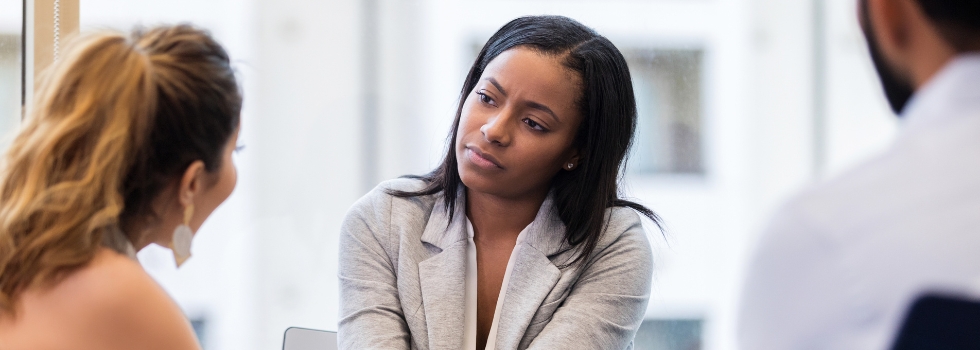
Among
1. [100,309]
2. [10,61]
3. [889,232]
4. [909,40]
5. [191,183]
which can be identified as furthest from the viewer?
[10,61]

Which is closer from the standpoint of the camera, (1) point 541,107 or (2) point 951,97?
(2) point 951,97

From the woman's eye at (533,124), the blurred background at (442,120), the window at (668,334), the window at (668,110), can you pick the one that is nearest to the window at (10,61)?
the blurred background at (442,120)

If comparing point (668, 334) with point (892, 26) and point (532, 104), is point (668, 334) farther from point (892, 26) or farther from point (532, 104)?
point (892, 26)

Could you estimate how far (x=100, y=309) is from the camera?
0.90 metres

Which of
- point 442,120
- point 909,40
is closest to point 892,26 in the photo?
point 909,40

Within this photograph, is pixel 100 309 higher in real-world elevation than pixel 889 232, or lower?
lower

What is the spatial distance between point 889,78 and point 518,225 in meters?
0.92

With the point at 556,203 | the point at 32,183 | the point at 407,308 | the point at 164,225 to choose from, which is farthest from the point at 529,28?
the point at 32,183

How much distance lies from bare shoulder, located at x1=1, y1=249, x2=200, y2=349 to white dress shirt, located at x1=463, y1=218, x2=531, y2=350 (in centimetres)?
62

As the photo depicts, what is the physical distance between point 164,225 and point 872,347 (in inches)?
33.2

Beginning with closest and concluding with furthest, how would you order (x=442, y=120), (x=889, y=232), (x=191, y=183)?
(x=889, y=232), (x=191, y=183), (x=442, y=120)

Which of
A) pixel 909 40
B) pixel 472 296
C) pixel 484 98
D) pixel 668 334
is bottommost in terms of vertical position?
pixel 668 334

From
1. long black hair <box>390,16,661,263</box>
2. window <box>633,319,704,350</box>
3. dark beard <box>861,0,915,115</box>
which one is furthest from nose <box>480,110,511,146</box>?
window <box>633,319,704,350</box>

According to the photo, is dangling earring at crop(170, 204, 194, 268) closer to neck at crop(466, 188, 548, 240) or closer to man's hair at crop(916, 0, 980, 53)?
neck at crop(466, 188, 548, 240)
